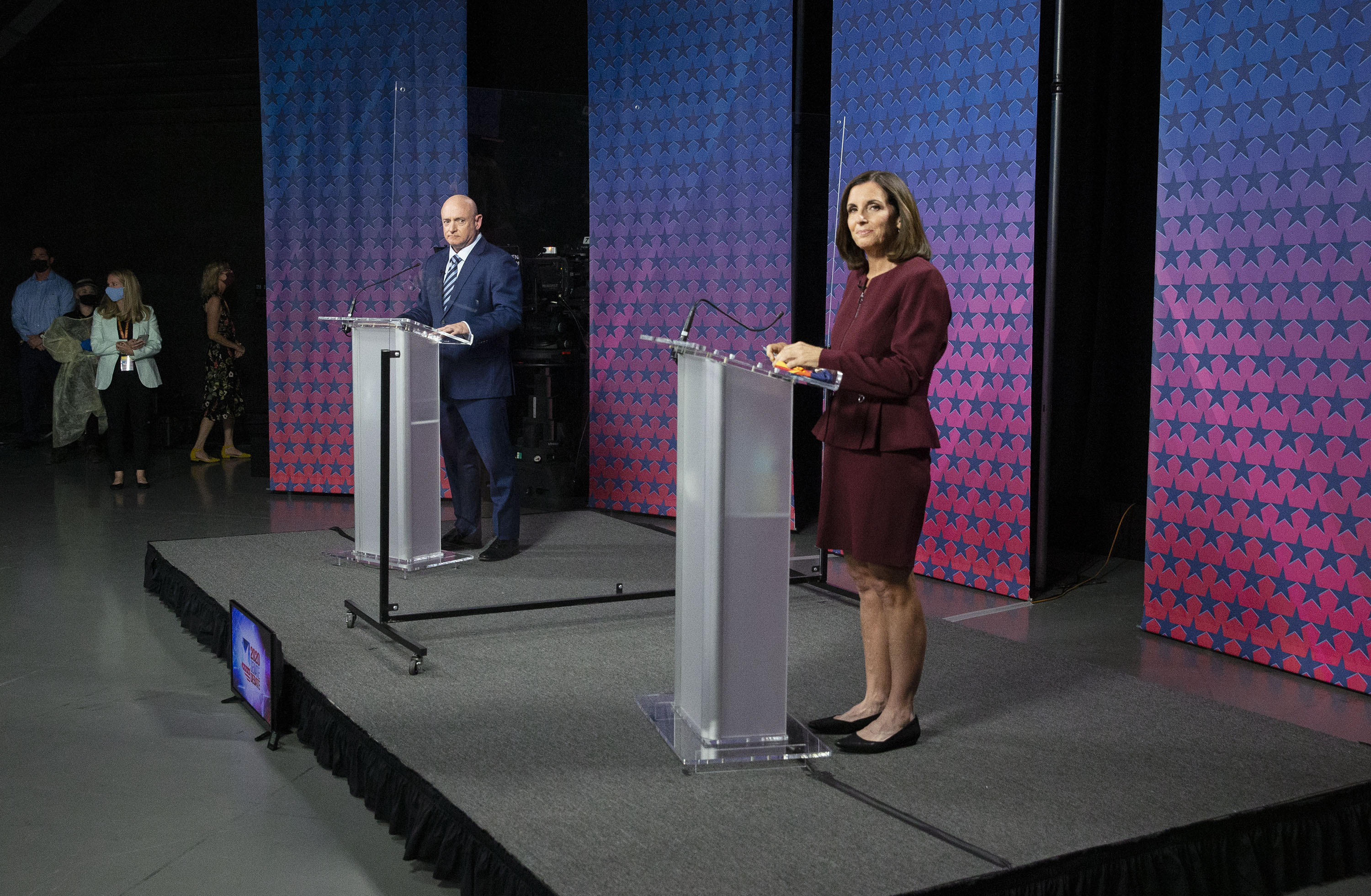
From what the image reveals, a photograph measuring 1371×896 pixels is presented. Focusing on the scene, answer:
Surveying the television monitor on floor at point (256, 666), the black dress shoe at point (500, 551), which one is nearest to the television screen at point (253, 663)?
the television monitor on floor at point (256, 666)

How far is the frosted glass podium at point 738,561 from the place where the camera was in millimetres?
2857

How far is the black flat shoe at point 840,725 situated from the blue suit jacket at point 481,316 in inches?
104

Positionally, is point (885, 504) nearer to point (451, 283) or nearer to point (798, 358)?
point (798, 358)

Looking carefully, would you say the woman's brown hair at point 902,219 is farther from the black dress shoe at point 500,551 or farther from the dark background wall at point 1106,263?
the black dress shoe at point 500,551

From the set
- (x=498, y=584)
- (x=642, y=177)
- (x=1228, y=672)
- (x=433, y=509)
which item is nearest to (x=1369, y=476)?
(x=1228, y=672)

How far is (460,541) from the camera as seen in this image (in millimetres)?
5652

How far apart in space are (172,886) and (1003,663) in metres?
2.59

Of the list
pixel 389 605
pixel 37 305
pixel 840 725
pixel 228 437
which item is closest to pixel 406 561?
pixel 389 605

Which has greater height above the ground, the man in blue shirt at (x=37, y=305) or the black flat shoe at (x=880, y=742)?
the man in blue shirt at (x=37, y=305)

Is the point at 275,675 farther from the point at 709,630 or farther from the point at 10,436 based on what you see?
the point at 10,436

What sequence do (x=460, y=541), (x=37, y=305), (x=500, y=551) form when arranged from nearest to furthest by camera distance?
1. (x=500, y=551)
2. (x=460, y=541)
3. (x=37, y=305)

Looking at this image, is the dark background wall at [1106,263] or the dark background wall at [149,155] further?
the dark background wall at [149,155]

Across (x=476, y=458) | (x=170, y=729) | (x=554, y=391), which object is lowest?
(x=170, y=729)

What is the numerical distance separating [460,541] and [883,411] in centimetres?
326
